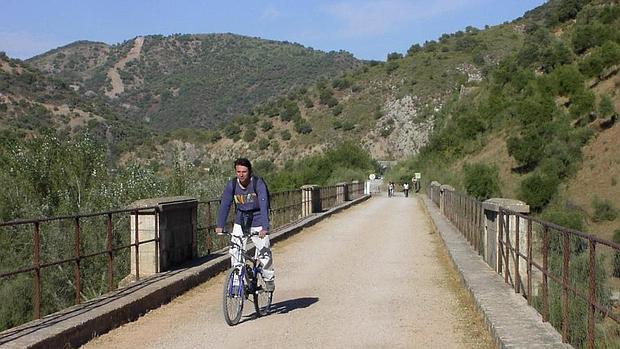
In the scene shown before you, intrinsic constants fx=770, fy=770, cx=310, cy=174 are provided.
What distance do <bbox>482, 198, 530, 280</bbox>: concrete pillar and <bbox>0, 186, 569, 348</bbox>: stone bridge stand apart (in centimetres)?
16

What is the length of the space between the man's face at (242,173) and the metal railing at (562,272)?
335 cm

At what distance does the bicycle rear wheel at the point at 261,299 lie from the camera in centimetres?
940

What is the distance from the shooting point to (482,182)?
1831 inches

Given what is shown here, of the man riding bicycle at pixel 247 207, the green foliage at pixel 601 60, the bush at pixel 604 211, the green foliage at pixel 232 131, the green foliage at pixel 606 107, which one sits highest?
the green foliage at pixel 601 60

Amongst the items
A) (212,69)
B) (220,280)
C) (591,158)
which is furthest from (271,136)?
(220,280)

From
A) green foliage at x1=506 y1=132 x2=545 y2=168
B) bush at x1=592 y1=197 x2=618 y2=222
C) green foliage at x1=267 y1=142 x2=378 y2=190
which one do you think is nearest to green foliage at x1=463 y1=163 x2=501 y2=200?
green foliage at x1=506 y1=132 x2=545 y2=168

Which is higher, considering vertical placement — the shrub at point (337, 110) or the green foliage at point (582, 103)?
the shrub at point (337, 110)

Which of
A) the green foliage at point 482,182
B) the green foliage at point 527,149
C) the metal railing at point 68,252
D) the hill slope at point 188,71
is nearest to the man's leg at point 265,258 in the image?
the metal railing at point 68,252

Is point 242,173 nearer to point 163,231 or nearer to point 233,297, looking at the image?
point 233,297

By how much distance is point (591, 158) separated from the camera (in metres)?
43.8

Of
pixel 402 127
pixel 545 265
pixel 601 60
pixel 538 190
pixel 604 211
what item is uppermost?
pixel 601 60

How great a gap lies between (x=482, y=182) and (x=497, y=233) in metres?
35.9

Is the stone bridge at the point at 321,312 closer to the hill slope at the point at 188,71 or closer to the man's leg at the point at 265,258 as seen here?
the man's leg at the point at 265,258

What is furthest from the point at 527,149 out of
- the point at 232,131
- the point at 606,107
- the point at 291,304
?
the point at 232,131
